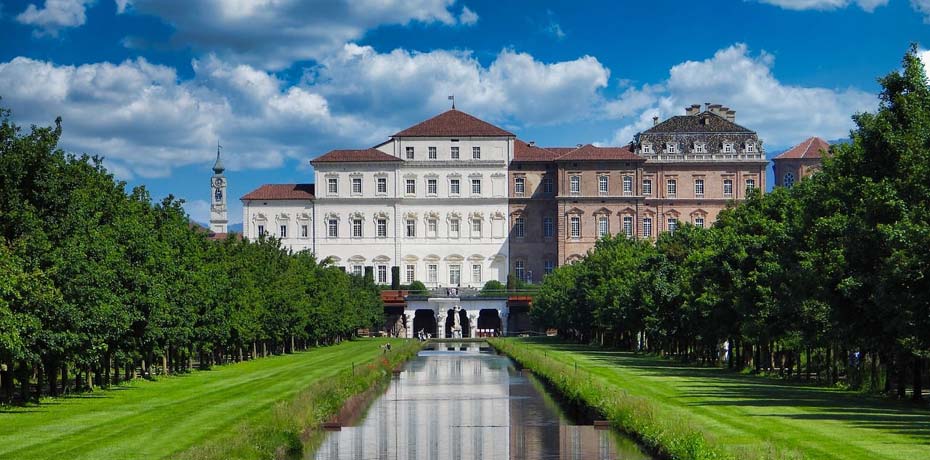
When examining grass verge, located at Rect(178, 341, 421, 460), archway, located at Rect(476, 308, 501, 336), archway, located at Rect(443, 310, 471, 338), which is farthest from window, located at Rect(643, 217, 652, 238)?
grass verge, located at Rect(178, 341, 421, 460)

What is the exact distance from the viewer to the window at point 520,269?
15600 centimetres

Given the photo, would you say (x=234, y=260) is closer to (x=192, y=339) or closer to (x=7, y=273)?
(x=192, y=339)

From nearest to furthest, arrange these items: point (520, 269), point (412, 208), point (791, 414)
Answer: point (791, 414) → point (520, 269) → point (412, 208)

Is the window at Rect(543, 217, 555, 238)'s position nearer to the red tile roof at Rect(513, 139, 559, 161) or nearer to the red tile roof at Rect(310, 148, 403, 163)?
the red tile roof at Rect(513, 139, 559, 161)

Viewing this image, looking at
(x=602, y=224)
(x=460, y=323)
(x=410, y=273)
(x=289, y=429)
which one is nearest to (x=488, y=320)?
(x=460, y=323)

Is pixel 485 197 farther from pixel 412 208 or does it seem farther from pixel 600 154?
pixel 600 154

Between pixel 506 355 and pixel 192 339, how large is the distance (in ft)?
97.4

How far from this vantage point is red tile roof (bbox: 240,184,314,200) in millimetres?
156625

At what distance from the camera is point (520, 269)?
6156 inches

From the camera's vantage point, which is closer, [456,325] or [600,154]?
[456,325]

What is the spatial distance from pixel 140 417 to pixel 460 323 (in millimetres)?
114101

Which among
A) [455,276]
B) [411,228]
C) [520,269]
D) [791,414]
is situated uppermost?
[411,228]

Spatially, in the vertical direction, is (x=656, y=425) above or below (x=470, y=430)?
above

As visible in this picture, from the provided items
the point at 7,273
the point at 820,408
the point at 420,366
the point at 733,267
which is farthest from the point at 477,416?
the point at 420,366
